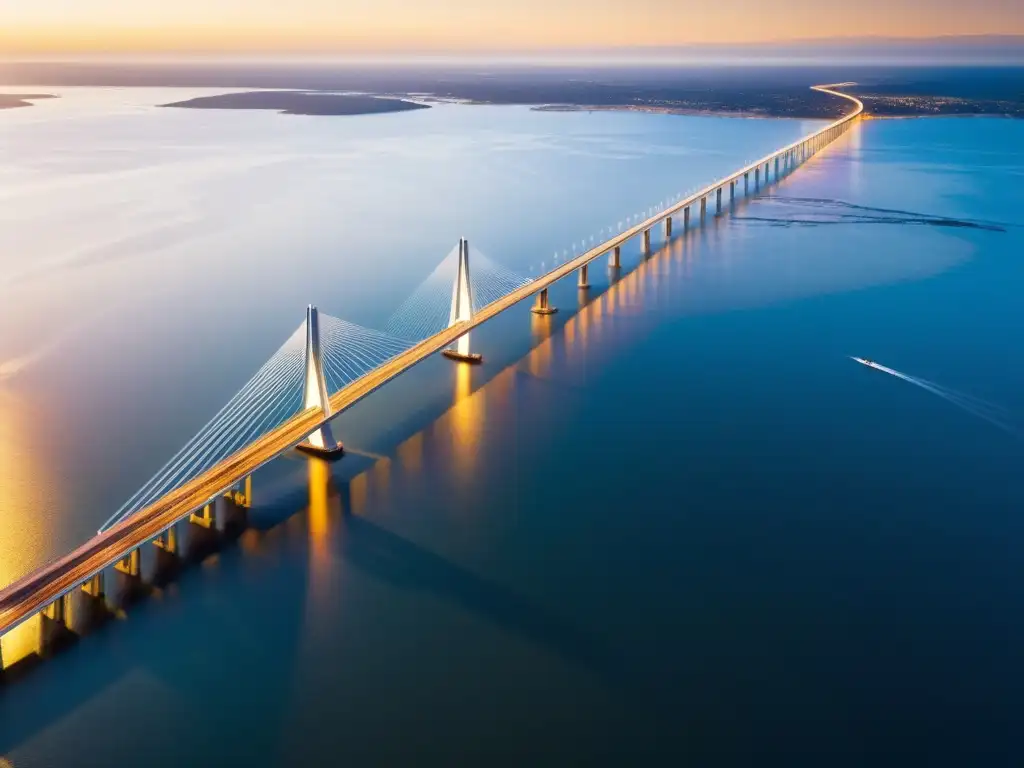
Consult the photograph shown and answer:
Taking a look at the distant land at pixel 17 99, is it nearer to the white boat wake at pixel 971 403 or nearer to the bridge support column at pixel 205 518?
the bridge support column at pixel 205 518

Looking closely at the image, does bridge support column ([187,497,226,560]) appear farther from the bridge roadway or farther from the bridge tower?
the bridge tower

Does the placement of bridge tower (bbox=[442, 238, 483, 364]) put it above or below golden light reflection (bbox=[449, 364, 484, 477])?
above

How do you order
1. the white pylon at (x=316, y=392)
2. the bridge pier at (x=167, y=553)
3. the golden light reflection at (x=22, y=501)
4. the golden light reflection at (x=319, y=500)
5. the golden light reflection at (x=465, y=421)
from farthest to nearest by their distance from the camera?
1. the golden light reflection at (x=465, y=421)
2. the white pylon at (x=316, y=392)
3. the golden light reflection at (x=319, y=500)
4. the bridge pier at (x=167, y=553)
5. the golden light reflection at (x=22, y=501)

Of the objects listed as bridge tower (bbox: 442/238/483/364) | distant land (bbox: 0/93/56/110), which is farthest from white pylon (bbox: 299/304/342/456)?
distant land (bbox: 0/93/56/110)

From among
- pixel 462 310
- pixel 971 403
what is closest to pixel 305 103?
pixel 462 310

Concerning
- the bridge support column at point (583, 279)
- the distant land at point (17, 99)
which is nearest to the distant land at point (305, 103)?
the distant land at point (17, 99)
